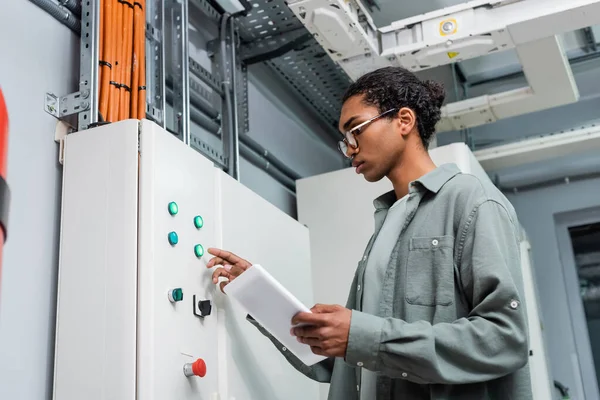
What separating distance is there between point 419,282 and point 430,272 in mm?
28

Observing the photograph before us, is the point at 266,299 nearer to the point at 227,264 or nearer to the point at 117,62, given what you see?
the point at 227,264

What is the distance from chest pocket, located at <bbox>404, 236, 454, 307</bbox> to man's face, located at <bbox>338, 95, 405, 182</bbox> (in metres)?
0.25

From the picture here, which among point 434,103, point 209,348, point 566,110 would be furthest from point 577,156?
point 209,348

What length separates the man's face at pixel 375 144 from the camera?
5.10 ft

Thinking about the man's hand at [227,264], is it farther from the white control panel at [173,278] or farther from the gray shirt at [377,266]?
the gray shirt at [377,266]

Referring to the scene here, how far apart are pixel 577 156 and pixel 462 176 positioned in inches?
95.7

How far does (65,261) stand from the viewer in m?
1.56

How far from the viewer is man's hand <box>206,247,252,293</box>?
5.59ft

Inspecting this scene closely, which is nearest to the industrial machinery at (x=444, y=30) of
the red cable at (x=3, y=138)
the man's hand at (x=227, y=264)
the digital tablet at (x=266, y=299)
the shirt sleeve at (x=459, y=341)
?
the man's hand at (x=227, y=264)

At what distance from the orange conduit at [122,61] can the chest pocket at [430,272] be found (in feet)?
2.77

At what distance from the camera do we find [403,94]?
1599 mm

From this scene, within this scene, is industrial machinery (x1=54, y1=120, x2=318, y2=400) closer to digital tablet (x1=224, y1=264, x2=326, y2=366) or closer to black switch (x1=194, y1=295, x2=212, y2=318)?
black switch (x1=194, y1=295, x2=212, y2=318)

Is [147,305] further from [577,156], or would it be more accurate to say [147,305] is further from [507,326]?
[577,156]

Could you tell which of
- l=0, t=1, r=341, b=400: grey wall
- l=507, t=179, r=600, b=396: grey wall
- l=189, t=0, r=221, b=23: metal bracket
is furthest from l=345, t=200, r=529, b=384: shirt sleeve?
l=507, t=179, r=600, b=396: grey wall
